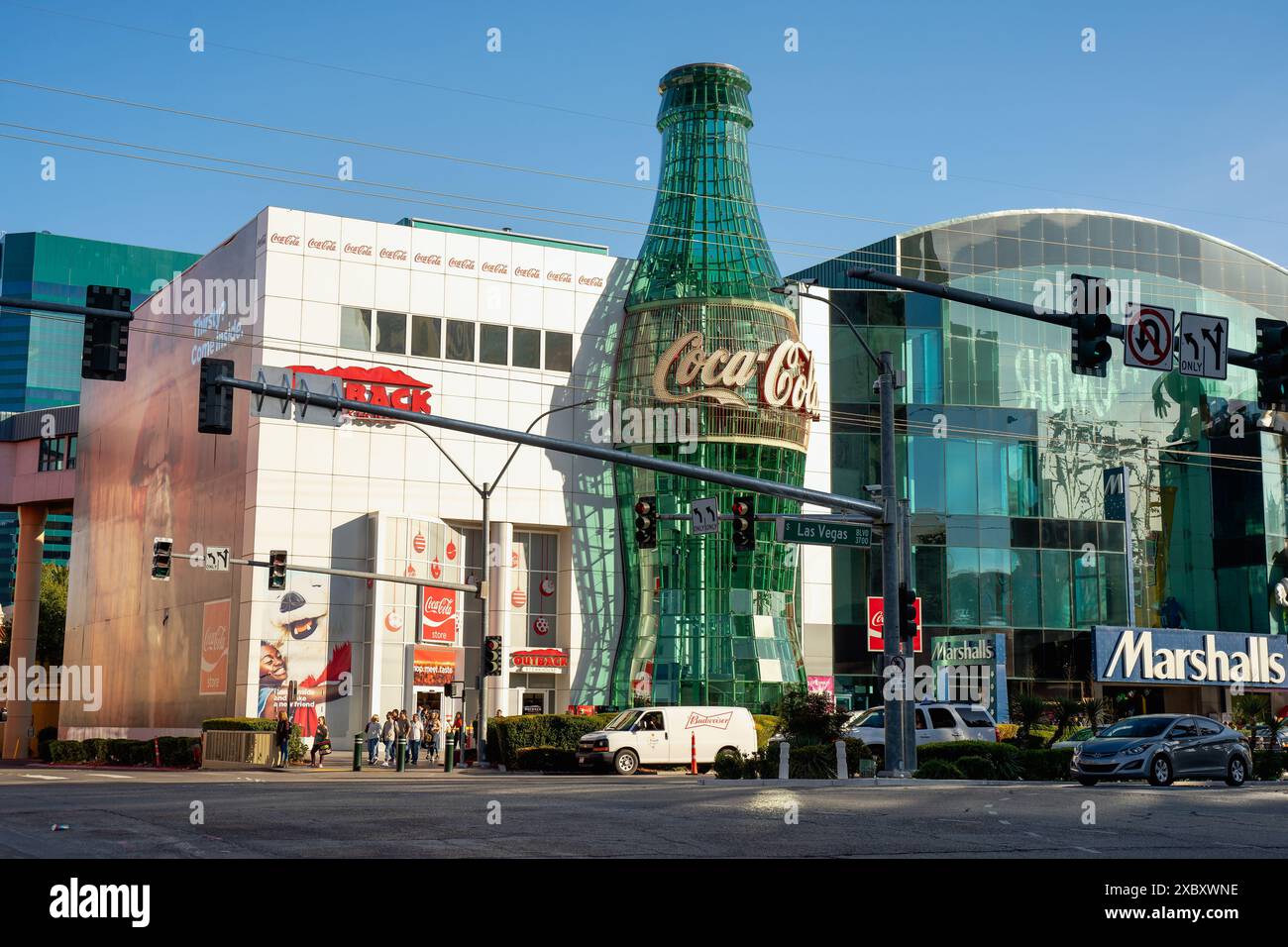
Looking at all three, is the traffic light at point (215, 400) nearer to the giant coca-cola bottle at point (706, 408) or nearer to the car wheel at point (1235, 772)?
the car wheel at point (1235, 772)

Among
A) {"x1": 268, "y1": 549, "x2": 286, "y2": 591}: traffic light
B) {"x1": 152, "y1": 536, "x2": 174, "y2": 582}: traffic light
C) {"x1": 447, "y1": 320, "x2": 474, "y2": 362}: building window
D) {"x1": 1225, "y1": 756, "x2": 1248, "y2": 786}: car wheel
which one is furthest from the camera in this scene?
{"x1": 447, "y1": 320, "x2": 474, "y2": 362}: building window

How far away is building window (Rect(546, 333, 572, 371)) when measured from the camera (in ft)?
187

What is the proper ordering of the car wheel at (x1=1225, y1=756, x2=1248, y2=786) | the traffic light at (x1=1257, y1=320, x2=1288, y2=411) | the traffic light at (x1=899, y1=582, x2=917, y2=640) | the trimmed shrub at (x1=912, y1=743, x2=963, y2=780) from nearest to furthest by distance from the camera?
the traffic light at (x1=1257, y1=320, x2=1288, y2=411), the car wheel at (x1=1225, y1=756, x2=1248, y2=786), the traffic light at (x1=899, y1=582, x2=917, y2=640), the trimmed shrub at (x1=912, y1=743, x2=963, y2=780)

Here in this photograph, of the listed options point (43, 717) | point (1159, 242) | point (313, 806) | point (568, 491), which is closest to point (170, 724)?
point (568, 491)

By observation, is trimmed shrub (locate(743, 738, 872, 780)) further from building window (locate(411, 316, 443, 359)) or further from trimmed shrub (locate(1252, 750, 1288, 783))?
building window (locate(411, 316, 443, 359))

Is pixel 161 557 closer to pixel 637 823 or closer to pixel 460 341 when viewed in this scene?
pixel 460 341

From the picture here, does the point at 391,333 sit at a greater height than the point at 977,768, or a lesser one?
greater

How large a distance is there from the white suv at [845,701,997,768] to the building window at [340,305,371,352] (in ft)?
81.4

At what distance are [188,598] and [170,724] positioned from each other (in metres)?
5.43

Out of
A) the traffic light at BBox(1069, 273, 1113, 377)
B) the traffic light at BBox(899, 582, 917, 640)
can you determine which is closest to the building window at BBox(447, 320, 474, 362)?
the traffic light at BBox(899, 582, 917, 640)

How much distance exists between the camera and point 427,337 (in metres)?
54.6

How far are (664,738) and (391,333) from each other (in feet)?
72.3

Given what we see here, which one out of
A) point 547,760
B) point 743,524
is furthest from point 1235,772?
point 547,760
